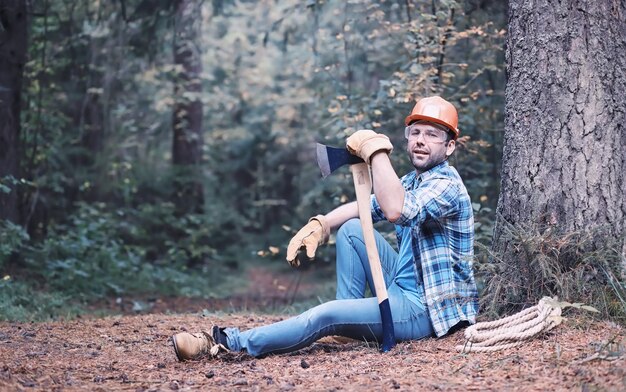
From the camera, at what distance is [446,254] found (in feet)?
13.9

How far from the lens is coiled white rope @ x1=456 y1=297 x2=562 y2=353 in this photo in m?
3.82

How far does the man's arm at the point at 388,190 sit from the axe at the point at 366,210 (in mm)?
229

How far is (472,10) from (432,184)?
13.0 feet

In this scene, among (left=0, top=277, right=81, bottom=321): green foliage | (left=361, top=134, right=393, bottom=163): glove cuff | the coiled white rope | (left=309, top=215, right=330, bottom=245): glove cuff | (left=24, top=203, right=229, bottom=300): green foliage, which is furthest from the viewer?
(left=24, top=203, right=229, bottom=300): green foliage

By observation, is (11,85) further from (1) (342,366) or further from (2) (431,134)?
(1) (342,366)

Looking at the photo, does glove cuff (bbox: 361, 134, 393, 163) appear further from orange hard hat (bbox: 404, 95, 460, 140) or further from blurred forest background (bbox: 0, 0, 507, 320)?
blurred forest background (bbox: 0, 0, 507, 320)

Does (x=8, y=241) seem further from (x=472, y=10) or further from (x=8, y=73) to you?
(x=472, y=10)

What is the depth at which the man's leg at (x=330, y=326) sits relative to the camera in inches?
164

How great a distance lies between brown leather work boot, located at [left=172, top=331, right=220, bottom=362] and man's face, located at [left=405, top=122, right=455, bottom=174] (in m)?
1.67

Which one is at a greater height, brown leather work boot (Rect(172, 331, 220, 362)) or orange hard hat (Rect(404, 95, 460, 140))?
orange hard hat (Rect(404, 95, 460, 140))

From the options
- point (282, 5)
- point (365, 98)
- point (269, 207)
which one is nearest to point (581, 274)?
point (365, 98)

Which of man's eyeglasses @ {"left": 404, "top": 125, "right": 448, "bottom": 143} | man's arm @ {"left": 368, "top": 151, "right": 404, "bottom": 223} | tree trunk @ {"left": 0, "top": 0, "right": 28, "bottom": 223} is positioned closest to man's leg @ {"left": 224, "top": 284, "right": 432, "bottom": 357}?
man's arm @ {"left": 368, "top": 151, "right": 404, "bottom": 223}

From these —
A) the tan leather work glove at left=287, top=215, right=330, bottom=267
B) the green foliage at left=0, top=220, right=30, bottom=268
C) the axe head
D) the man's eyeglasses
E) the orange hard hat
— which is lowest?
the green foliage at left=0, top=220, right=30, bottom=268

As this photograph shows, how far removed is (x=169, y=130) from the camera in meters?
16.8
